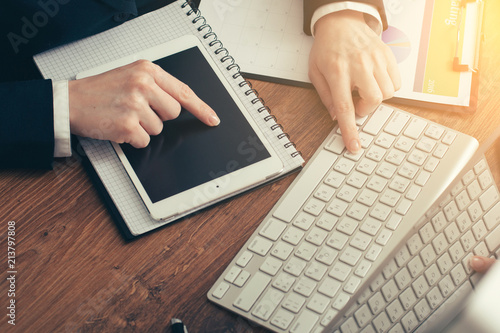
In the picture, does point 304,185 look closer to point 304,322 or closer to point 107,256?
point 304,322

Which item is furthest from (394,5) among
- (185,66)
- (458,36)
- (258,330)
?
(258,330)

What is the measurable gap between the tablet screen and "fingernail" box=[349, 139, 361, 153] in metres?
0.13

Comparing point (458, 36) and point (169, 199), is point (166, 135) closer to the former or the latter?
point (169, 199)

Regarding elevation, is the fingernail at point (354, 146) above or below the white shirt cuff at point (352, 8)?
below

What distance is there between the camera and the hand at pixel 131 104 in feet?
2.22

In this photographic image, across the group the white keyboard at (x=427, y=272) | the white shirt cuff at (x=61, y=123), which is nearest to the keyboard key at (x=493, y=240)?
the white keyboard at (x=427, y=272)

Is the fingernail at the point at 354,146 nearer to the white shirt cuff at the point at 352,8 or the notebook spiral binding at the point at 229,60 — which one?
the notebook spiral binding at the point at 229,60

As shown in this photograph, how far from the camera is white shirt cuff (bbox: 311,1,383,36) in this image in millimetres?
784

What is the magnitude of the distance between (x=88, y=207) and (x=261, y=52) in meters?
0.39

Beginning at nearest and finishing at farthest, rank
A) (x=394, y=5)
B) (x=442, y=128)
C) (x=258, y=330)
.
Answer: (x=258, y=330)
(x=442, y=128)
(x=394, y=5)

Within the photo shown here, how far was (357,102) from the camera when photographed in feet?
2.40

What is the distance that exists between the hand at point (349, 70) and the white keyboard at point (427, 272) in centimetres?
19

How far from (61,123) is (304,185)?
38cm

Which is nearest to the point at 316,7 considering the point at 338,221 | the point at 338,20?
the point at 338,20
